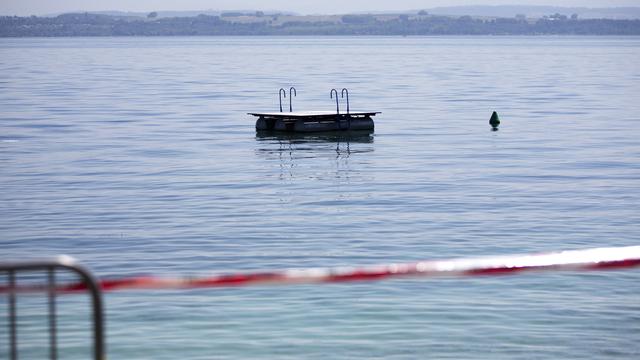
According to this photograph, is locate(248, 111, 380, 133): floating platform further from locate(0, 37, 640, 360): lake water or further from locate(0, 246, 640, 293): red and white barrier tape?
locate(0, 246, 640, 293): red and white barrier tape

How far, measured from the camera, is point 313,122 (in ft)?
159

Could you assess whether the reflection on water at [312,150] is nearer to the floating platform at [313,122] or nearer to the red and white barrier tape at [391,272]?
the floating platform at [313,122]

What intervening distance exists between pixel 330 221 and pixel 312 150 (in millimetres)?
20134

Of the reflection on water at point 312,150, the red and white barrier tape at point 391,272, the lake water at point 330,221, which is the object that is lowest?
the reflection on water at point 312,150

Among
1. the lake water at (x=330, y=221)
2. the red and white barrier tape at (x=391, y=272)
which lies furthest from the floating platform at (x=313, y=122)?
the red and white barrier tape at (x=391, y=272)

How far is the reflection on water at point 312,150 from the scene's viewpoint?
38.8 m

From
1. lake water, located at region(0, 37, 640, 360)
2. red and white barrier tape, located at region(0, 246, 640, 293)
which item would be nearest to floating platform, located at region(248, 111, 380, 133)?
lake water, located at region(0, 37, 640, 360)

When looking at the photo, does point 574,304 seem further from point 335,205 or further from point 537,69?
point 537,69

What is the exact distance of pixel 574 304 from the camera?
677 inches

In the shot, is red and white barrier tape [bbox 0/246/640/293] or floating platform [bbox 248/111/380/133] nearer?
red and white barrier tape [bbox 0/246/640/293]

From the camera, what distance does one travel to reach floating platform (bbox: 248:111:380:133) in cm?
4822

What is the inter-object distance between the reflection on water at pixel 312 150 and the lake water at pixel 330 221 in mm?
150

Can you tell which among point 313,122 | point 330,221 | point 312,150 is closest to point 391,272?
point 330,221

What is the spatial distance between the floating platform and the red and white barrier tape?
41.5 meters
